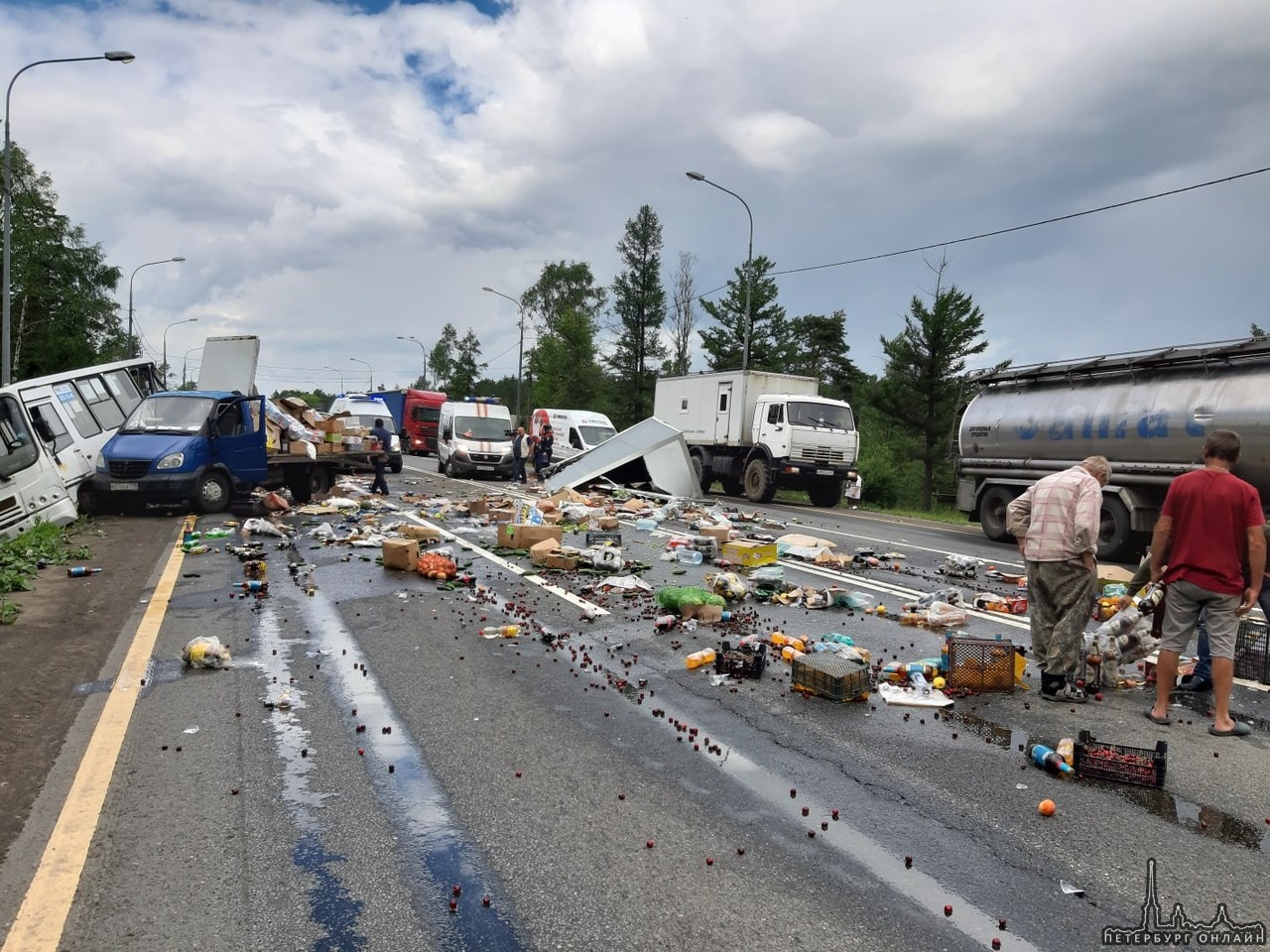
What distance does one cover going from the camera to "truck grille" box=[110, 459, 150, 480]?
14.2 m

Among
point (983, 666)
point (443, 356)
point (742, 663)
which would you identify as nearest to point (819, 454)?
point (983, 666)

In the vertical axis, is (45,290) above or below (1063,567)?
above

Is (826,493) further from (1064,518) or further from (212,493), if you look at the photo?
(1064,518)

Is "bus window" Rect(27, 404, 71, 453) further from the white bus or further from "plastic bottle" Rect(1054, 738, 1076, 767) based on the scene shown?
"plastic bottle" Rect(1054, 738, 1076, 767)

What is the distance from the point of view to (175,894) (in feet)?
10.3

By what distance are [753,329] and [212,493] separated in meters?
38.1

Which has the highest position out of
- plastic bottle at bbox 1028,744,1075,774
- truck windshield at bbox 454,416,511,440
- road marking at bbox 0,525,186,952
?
truck windshield at bbox 454,416,511,440

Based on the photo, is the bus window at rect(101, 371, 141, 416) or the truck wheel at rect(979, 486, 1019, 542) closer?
the truck wheel at rect(979, 486, 1019, 542)

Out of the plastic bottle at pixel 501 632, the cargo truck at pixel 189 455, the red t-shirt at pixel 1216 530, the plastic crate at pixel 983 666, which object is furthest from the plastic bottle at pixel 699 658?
the cargo truck at pixel 189 455

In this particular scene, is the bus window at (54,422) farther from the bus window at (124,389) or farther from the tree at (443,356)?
the tree at (443,356)

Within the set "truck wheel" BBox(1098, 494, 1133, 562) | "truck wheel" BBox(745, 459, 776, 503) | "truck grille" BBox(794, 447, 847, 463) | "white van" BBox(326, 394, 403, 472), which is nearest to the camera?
"truck wheel" BBox(1098, 494, 1133, 562)

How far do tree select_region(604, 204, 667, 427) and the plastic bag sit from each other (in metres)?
46.2

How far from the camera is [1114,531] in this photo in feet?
43.9

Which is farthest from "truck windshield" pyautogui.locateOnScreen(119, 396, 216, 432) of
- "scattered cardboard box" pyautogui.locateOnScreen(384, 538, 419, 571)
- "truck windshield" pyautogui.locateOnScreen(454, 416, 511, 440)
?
"truck windshield" pyautogui.locateOnScreen(454, 416, 511, 440)
